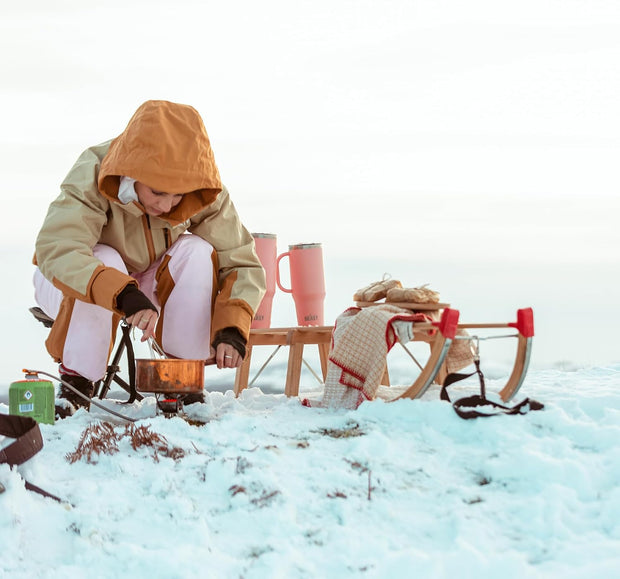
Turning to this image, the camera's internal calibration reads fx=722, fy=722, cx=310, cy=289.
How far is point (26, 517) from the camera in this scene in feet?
6.56

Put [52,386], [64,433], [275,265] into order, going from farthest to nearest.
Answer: [275,265]
[52,386]
[64,433]

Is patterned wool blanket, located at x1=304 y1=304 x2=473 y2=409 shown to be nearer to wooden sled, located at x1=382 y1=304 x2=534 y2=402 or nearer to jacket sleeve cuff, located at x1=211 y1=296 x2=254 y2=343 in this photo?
wooden sled, located at x1=382 y1=304 x2=534 y2=402

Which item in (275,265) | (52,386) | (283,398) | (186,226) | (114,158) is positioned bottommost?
(283,398)

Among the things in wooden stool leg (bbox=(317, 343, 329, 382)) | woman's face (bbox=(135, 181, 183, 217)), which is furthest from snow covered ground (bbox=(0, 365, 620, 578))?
wooden stool leg (bbox=(317, 343, 329, 382))

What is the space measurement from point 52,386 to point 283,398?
51.8 inches

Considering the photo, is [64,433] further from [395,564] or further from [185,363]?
[395,564]

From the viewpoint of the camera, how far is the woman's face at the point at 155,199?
3.13m

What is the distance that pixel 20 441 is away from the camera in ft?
7.39

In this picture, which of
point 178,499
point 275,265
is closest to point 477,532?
point 178,499

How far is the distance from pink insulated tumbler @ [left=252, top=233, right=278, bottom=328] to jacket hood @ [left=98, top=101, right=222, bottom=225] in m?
1.41

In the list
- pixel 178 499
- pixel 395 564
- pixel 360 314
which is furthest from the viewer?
pixel 360 314

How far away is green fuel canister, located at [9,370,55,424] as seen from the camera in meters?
2.92

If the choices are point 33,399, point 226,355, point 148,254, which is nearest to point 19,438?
point 33,399

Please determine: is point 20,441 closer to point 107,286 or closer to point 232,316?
point 107,286
